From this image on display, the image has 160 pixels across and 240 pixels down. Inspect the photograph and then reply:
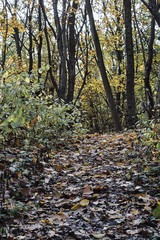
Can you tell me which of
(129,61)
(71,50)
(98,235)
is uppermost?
(71,50)

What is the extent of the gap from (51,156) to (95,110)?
1669 cm

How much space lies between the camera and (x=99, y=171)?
393 centimetres

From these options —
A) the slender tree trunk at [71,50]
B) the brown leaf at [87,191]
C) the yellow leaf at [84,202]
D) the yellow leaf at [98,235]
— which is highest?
the slender tree trunk at [71,50]

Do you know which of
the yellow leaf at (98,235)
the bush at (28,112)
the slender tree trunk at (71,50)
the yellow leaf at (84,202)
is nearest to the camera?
the yellow leaf at (98,235)

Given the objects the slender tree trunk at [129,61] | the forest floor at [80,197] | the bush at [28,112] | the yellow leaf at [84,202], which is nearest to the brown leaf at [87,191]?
the forest floor at [80,197]

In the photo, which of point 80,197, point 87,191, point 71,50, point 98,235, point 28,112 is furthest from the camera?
point 71,50

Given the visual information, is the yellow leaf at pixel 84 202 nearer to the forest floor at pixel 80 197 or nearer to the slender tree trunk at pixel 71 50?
the forest floor at pixel 80 197

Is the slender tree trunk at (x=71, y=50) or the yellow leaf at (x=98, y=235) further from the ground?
the slender tree trunk at (x=71, y=50)

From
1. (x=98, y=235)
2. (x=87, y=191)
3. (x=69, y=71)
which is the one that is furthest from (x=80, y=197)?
(x=69, y=71)

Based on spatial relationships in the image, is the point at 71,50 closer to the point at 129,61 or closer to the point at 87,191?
the point at 129,61

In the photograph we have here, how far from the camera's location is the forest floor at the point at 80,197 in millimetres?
2213

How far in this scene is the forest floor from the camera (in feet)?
7.26

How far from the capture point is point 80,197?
117 inches

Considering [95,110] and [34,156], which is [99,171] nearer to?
[34,156]
